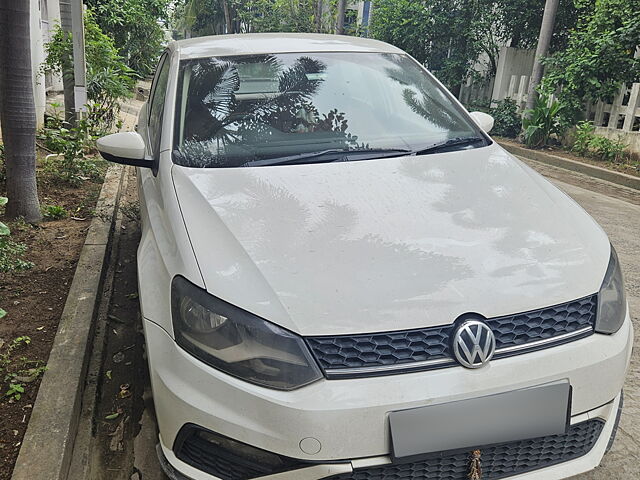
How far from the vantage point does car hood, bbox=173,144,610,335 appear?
5.72ft

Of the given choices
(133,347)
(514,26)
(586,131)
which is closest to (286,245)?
(133,347)

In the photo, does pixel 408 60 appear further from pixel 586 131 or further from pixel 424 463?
pixel 586 131

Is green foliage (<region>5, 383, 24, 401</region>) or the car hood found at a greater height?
the car hood

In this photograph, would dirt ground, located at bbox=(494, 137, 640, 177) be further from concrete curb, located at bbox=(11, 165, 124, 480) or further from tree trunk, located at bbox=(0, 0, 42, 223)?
tree trunk, located at bbox=(0, 0, 42, 223)

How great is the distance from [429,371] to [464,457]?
0.99 ft

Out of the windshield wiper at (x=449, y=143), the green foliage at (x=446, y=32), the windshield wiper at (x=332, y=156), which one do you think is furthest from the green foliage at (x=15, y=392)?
the green foliage at (x=446, y=32)

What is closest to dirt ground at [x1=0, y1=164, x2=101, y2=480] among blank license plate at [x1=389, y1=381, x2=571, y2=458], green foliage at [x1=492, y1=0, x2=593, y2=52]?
blank license plate at [x1=389, y1=381, x2=571, y2=458]

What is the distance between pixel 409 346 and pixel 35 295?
102 inches

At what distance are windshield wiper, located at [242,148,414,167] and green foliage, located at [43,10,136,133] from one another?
5211 mm

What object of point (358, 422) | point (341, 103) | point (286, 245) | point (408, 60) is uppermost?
point (408, 60)

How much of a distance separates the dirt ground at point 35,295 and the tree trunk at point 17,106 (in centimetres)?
25

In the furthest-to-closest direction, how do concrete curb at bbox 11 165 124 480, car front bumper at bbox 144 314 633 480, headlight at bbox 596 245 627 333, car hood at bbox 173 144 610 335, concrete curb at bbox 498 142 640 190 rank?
concrete curb at bbox 498 142 640 190 → concrete curb at bbox 11 165 124 480 → headlight at bbox 596 245 627 333 → car hood at bbox 173 144 610 335 → car front bumper at bbox 144 314 633 480

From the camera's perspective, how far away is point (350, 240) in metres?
1.99

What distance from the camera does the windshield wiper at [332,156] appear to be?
255 cm
